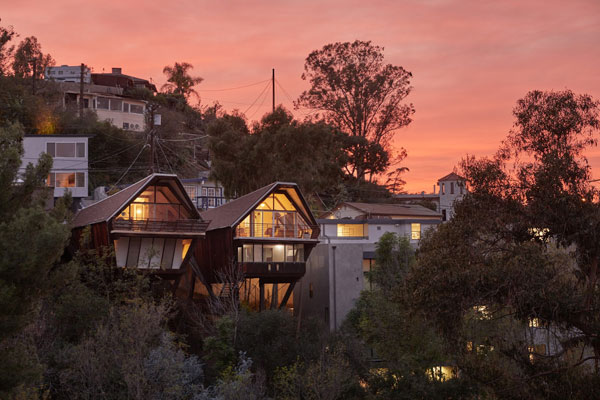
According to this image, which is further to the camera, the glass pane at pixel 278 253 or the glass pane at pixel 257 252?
the glass pane at pixel 278 253

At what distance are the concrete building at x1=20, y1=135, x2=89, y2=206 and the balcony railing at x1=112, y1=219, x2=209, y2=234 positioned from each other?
24.3m

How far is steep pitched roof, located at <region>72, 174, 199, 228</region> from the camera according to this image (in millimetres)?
46659

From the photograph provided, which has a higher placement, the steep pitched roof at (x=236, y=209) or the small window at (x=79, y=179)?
the small window at (x=79, y=179)

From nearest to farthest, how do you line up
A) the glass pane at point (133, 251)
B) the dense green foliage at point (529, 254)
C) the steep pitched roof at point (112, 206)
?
1. the dense green foliage at point (529, 254)
2. the steep pitched roof at point (112, 206)
3. the glass pane at point (133, 251)

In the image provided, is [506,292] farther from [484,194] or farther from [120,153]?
[120,153]

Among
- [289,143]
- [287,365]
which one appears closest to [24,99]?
[289,143]

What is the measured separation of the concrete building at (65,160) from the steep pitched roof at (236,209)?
18.0m

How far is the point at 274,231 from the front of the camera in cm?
5278

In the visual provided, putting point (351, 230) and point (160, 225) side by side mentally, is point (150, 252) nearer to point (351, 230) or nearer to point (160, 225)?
point (160, 225)

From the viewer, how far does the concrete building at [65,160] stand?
69.1m

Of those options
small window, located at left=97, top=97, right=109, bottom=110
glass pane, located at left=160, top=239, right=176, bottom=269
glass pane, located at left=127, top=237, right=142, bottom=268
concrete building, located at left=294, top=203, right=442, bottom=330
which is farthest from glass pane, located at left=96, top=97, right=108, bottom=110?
glass pane, located at left=127, top=237, right=142, bottom=268

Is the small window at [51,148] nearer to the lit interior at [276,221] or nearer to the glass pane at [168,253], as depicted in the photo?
the glass pane at [168,253]

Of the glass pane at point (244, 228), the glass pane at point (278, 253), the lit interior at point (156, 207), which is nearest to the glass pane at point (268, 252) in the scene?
the glass pane at point (278, 253)

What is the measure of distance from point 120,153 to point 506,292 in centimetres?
6749
